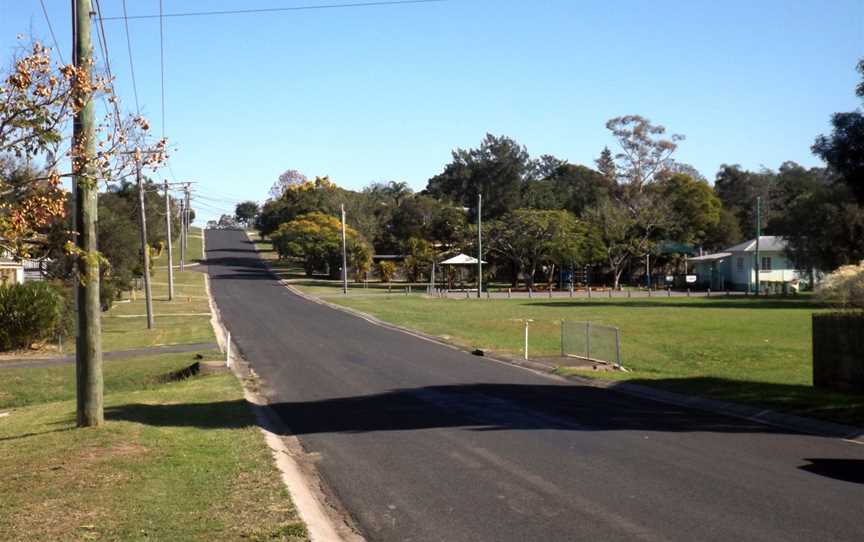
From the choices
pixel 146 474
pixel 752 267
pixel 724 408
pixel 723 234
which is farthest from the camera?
pixel 723 234

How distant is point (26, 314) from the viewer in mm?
30797

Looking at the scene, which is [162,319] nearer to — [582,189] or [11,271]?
[11,271]

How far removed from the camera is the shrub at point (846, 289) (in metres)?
18.2

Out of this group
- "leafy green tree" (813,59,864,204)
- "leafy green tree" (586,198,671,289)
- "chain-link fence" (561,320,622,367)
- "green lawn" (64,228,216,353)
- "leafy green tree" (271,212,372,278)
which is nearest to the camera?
"leafy green tree" (813,59,864,204)

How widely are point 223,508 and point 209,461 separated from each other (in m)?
2.46

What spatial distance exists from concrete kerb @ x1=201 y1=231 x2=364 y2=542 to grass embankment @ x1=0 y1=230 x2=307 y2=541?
0.50ft

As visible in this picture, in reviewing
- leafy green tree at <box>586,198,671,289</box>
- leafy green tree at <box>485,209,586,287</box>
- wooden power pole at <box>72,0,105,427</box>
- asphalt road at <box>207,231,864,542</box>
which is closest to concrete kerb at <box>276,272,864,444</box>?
asphalt road at <box>207,231,864,542</box>

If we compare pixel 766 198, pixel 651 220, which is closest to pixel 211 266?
pixel 651 220

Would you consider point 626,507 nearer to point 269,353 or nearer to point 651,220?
point 269,353

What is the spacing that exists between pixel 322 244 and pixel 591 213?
2693 cm

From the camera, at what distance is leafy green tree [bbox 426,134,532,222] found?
10844 cm

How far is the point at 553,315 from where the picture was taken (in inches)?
1807

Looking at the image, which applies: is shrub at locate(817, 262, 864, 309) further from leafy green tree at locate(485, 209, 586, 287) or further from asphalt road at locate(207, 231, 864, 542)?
leafy green tree at locate(485, 209, 586, 287)

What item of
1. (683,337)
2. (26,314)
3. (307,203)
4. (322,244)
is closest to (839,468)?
(683,337)
